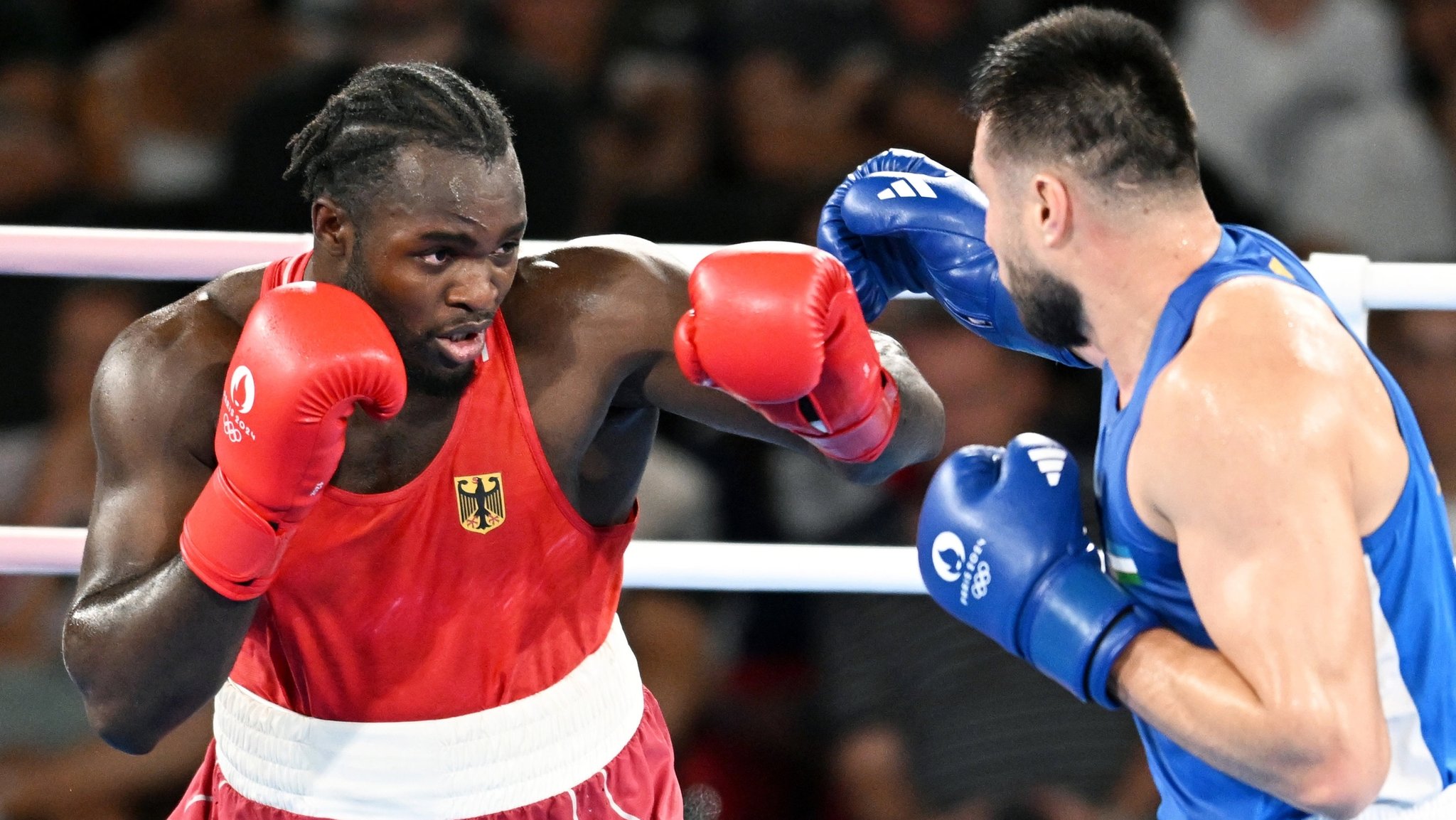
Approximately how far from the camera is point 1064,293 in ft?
5.66

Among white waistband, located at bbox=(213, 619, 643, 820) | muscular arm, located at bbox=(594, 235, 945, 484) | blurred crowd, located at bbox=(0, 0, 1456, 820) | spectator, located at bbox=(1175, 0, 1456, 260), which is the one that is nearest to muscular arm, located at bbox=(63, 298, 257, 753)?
white waistband, located at bbox=(213, 619, 643, 820)

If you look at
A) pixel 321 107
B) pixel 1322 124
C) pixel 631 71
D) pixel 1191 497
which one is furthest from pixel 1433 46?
pixel 1191 497

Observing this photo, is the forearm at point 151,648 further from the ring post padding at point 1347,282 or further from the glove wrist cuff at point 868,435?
the ring post padding at point 1347,282

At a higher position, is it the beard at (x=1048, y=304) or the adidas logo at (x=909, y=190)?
the beard at (x=1048, y=304)

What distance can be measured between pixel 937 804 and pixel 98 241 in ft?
6.69

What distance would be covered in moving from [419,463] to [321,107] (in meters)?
2.26

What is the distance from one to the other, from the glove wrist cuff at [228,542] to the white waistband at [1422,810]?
1.24 meters

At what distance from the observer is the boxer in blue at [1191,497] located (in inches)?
55.7

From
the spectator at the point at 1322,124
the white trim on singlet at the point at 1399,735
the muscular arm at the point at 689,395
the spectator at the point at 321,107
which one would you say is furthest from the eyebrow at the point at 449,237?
the spectator at the point at 1322,124

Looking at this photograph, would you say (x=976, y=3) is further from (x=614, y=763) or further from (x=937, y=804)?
(x=614, y=763)

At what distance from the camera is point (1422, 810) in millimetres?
1623

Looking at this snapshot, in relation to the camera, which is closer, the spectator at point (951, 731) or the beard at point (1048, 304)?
the beard at point (1048, 304)

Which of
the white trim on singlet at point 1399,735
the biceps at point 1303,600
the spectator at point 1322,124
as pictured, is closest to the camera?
the biceps at point 1303,600

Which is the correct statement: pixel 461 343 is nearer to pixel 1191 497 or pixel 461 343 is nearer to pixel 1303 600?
pixel 1191 497
